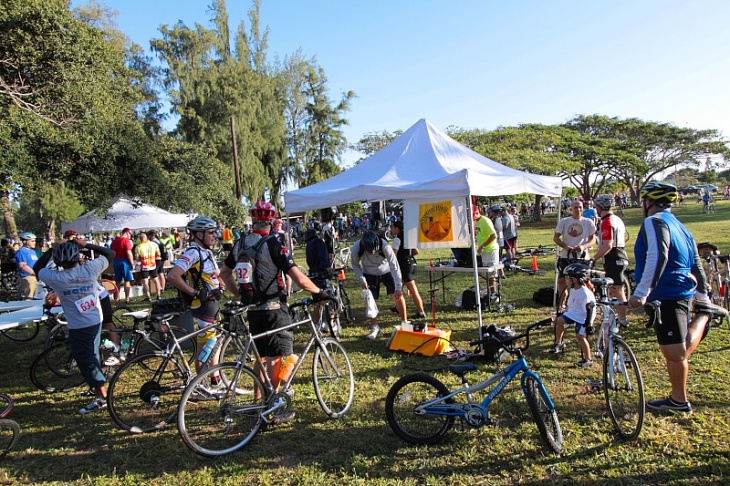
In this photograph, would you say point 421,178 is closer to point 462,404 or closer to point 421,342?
point 421,342

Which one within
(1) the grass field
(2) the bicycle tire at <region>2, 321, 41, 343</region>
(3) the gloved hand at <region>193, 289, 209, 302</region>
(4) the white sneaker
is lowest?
(1) the grass field

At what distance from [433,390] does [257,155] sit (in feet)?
93.7

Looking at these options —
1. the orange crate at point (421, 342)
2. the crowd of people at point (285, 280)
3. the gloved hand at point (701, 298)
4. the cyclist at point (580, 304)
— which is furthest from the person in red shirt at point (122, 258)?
the gloved hand at point (701, 298)

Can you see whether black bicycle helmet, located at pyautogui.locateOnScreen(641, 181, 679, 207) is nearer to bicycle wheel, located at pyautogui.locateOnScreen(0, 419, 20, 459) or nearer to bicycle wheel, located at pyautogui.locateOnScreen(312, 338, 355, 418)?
bicycle wheel, located at pyautogui.locateOnScreen(312, 338, 355, 418)

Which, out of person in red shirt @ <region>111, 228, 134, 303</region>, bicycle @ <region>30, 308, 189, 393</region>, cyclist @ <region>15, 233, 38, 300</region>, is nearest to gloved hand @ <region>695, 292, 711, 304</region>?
bicycle @ <region>30, 308, 189, 393</region>

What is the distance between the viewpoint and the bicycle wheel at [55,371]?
5.16m

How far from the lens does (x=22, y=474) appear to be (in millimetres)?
3412

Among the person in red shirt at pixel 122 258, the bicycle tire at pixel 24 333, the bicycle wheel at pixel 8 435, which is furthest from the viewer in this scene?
the person in red shirt at pixel 122 258

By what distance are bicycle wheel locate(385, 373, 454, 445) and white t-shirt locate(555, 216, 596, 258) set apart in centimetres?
407

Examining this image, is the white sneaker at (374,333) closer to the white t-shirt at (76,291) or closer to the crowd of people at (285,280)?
the crowd of people at (285,280)

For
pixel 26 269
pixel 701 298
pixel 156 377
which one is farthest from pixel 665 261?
pixel 26 269

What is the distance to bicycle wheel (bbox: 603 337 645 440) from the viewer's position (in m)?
3.29

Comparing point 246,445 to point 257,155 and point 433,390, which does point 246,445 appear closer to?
point 433,390

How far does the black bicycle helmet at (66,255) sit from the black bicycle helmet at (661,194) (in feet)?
16.9
